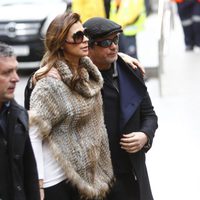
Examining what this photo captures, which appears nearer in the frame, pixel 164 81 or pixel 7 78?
pixel 7 78

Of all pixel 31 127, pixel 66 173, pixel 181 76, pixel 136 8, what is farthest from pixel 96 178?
pixel 181 76

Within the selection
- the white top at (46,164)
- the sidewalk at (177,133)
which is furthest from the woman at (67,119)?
the sidewalk at (177,133)

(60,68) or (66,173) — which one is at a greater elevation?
(60,68)

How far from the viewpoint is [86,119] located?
4.11 metres

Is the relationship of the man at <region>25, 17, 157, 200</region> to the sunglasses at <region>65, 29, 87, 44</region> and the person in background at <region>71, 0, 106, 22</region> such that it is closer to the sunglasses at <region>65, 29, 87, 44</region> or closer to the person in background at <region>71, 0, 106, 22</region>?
the sunglasses at <region>65, 29, 87, 44</region>

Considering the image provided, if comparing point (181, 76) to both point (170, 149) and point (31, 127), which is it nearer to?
point (170, 149)

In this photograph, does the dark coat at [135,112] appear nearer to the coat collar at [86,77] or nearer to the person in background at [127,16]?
the coat collar at [86,77]

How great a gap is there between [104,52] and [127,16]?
226 inches

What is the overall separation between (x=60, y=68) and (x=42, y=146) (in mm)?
420

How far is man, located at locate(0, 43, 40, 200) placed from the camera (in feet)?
10.9

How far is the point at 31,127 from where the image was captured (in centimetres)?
396

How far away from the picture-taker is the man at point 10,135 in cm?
334

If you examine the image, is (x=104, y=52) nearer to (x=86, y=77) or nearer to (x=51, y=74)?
(x=86, y=77)

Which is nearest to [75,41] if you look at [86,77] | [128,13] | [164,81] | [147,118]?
[86,77]
